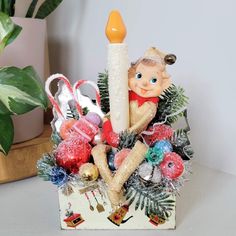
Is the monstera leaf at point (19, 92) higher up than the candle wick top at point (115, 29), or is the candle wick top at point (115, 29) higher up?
the candle wick top at point (115, 29)

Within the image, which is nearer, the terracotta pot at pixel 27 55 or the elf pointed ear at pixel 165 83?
the elf pointed ear at pixel 165 83

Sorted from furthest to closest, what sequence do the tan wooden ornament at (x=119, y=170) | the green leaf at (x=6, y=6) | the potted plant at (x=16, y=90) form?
the green leaf at (x=6, y=6), the potted plant at (x=16, y=90), the tan wooden ornament at (x=119, y=170)

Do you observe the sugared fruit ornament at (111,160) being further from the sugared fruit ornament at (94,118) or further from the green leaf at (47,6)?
the green leaf at (47,6)

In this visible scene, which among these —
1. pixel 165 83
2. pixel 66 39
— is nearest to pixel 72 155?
pixel 165 83

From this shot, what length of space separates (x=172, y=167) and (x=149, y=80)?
0.11 metres

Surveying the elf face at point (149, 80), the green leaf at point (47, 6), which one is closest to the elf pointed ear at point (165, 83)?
the elf face at point (149, 80)

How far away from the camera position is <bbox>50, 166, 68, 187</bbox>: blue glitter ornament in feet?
1.28

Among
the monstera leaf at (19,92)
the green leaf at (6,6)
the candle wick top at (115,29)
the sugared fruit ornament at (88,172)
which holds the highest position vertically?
the candle wick top at (115,29)

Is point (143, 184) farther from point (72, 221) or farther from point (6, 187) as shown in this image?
point (6, 187)

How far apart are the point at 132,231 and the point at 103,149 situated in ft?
0.35

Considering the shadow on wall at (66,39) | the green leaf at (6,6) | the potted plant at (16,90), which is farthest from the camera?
the shadow on wall at (66,39)

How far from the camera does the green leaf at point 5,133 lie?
0.50 meters

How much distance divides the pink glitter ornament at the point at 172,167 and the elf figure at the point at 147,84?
5cm

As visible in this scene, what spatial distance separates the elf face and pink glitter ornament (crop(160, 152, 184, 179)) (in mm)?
81
